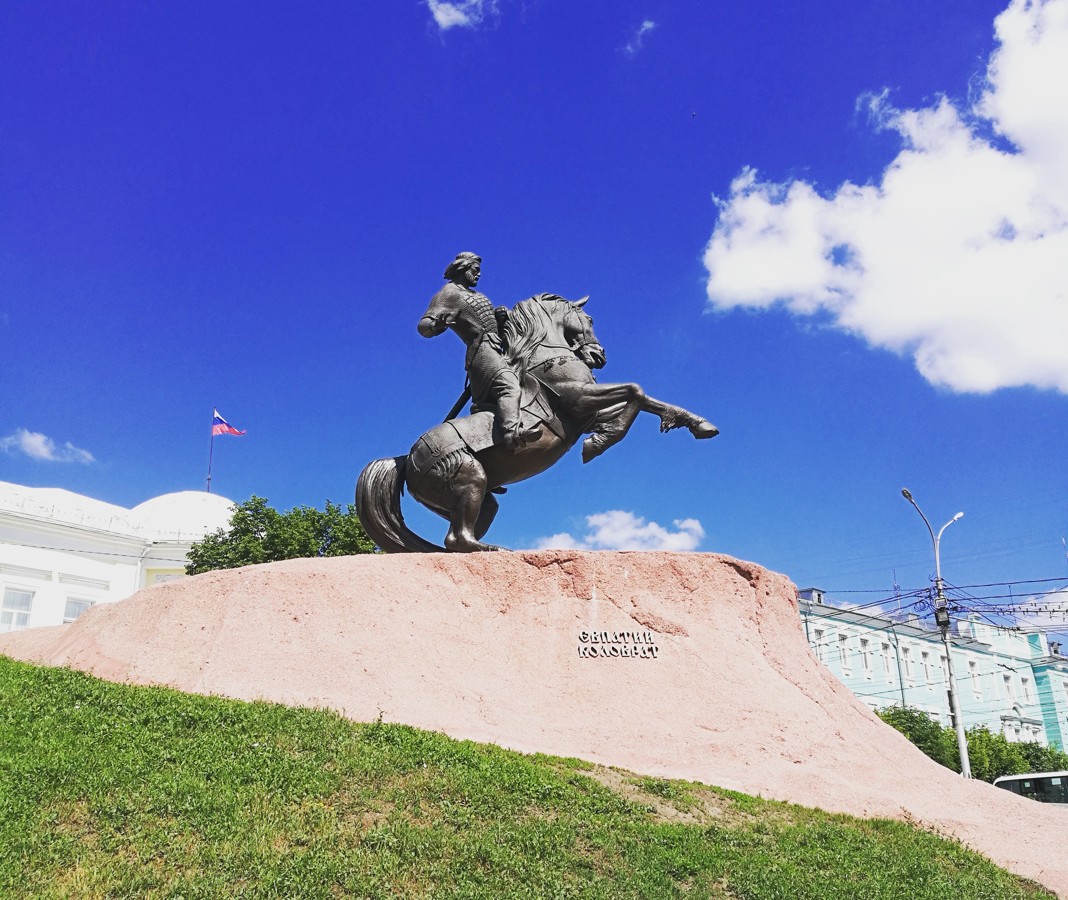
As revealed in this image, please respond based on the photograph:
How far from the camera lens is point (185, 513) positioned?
43.2 metres

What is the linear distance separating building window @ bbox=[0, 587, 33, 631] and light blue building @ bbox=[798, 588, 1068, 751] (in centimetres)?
2942

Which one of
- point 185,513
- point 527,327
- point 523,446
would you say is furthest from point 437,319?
point 185,513

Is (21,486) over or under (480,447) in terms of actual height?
over

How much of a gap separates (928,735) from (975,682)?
11.9 meters

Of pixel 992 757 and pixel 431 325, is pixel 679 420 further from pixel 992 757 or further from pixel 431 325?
pixel 992 757

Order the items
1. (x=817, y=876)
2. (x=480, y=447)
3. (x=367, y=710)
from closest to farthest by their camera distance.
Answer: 1. (x=817, y=876)
2. (x=367, y=710)
3. (x=480, y=447)

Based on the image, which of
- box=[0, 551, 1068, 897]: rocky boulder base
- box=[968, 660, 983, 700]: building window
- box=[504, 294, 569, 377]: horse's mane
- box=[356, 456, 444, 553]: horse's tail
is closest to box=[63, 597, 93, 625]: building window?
box=[0, 551, 1068, 897]: rocky boulder base

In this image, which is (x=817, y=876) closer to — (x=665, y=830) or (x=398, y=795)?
(x=665, y=830)

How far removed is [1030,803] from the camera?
27.5 feet

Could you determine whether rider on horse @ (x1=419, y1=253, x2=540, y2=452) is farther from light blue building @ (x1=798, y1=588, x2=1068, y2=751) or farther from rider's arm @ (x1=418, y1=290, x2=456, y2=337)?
light blue building @ (x1=798, y1=588, x2=1068, y2=751)

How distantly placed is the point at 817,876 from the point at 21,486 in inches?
1665

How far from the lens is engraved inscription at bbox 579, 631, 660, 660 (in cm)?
845

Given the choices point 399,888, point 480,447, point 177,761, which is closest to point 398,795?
point 399,888

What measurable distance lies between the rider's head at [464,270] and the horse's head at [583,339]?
121 centimetres
